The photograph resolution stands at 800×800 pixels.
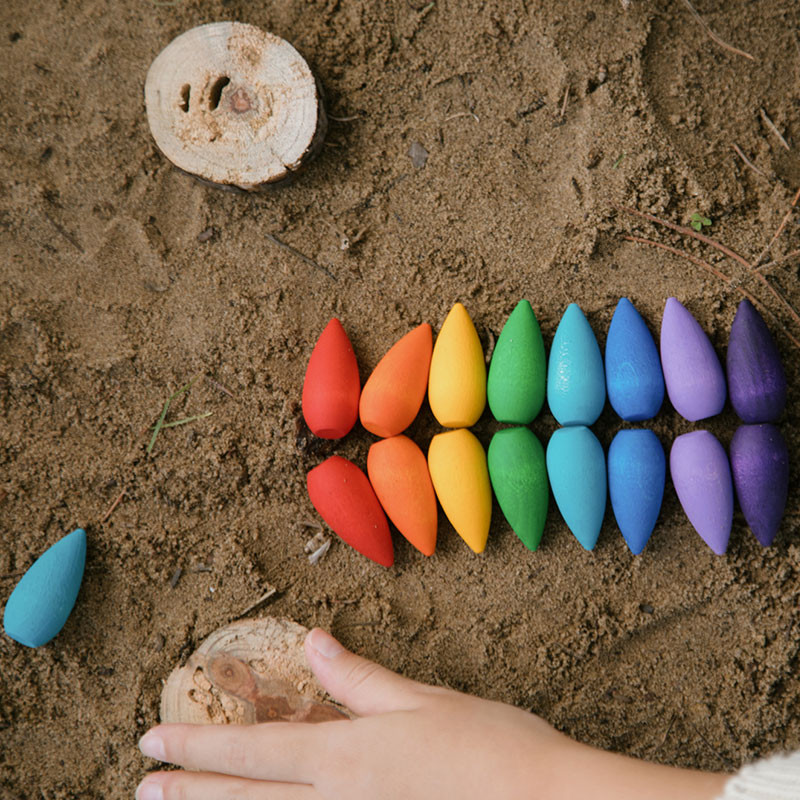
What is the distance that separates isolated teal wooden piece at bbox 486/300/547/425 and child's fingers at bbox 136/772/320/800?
2.18 feet

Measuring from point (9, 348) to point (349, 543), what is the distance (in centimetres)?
73

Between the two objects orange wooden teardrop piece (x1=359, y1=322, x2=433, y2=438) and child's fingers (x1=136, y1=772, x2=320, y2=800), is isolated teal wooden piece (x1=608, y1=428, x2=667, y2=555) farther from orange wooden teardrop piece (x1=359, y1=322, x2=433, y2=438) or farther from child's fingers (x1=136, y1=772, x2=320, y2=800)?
child's fingers (x1=136, y1=772, x2=320, y2=800)

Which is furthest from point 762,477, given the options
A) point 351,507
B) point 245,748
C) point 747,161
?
point 245,748

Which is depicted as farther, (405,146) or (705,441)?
(405,146)

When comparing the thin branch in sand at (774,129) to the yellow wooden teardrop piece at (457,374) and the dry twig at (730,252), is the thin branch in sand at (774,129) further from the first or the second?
the yellow wooden teardrop piece at (457,374)

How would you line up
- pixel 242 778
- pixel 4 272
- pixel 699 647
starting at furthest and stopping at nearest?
pixel 4 272, pixel 699 647, pixel 242 778

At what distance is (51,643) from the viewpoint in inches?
48.8

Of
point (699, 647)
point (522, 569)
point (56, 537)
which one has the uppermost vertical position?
point (56, 537)

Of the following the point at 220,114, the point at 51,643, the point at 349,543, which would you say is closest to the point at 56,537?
the point at 51,643

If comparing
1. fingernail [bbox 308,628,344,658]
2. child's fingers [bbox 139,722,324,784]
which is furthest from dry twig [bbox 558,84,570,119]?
child's fingers [bbox 139,722,324,784]

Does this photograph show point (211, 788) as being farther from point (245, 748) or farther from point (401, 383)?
point (401, 383)

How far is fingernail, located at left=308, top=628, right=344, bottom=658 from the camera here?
1129 mm

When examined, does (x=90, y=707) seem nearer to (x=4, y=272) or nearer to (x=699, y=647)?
(x=4, y=272)

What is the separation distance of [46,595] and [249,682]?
0.38 m
